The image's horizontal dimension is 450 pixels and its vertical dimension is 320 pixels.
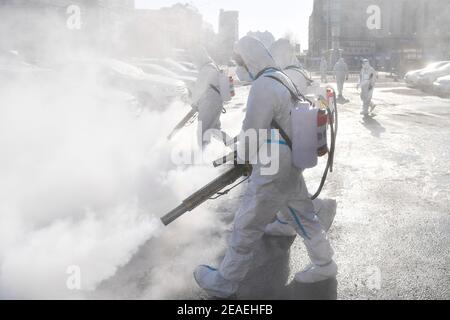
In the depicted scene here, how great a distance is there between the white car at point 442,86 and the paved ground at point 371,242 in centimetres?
1071

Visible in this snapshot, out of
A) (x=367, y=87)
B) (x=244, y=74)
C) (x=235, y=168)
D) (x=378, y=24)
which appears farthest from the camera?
(x=378, y=24)

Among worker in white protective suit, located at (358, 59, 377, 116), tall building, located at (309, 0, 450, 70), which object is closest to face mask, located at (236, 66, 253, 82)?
worker in white protective suit, located at (358, 59, 377, 116)

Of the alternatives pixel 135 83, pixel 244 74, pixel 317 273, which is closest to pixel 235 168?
pixel 244 74

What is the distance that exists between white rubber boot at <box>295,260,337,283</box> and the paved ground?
0.16 ft

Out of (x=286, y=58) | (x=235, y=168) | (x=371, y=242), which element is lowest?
(x=371, y=242)

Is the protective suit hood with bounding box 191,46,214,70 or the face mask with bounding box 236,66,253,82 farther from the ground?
the protective suit hood with bounding box 191,46,214,70

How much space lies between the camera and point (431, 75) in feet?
65.6

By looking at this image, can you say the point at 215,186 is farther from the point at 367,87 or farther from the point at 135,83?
the point at 367,87

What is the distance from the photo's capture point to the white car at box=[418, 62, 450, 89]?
65.3ft

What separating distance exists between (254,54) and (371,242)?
2.07 m

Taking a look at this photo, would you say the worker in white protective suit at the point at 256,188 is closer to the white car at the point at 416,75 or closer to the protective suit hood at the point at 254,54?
the protective suit hood at the point at 254,54

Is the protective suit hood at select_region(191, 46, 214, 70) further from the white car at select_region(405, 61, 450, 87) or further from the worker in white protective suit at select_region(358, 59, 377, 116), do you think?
the white car at select_region(405, 61, 450, 87)

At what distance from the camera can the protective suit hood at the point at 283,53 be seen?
25.0 feet

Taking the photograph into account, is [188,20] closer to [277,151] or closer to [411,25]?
[277,151]
